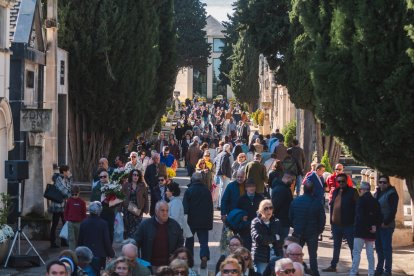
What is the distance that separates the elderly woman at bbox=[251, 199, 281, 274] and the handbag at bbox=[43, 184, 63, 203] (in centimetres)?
614

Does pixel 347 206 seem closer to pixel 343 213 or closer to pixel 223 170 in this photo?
pixel 343 213

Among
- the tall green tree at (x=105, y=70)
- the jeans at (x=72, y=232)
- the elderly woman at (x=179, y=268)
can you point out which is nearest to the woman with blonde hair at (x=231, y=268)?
the elderly woman at (x=179, y=268)

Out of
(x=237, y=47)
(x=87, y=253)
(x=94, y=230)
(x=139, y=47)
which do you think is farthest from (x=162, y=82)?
(x=237, y=47)

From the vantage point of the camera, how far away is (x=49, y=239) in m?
19.5

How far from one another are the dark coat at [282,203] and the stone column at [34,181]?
5.51 m

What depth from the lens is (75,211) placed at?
1650 cm

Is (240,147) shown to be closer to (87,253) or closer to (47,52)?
(47,52)

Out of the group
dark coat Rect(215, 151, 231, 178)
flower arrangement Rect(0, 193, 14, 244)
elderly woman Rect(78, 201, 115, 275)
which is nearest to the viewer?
elderly woman Rect(78, 201, 115, 275)

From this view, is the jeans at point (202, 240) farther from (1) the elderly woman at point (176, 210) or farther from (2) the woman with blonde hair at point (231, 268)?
(2) the woman with blonde hair at point (231, 268)

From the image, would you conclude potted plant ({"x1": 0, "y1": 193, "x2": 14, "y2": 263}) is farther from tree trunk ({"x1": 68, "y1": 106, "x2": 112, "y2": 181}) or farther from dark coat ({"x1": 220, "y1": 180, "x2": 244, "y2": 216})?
tree trunk ({"x1": 68, "y1": 106, "x2": 112, "y2": 181})

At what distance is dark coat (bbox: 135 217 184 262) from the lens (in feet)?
40.1

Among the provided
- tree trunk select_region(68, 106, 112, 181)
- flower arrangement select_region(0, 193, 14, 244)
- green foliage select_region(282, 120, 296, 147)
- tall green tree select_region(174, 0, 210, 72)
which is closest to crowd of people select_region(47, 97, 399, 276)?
flower arrangement select_region(0, 193, 14, 244)

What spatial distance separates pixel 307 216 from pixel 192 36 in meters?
68.7

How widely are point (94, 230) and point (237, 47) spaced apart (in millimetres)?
62391
